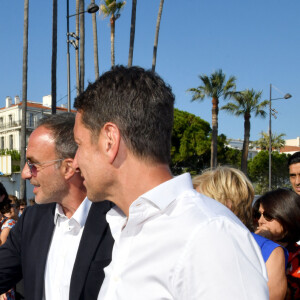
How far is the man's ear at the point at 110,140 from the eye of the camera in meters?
1.48

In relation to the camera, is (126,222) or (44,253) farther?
(44,253)

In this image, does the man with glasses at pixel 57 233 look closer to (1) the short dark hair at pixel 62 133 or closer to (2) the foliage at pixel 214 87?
(1) the short dark hair at pixel 62 133

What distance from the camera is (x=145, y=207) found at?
139cm

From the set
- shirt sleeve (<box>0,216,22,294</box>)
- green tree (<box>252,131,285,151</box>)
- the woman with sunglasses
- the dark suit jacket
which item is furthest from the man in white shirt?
green tree (<box>252,131,285,151</box>)

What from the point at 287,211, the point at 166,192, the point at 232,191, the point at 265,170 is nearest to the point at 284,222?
the point at 287,211

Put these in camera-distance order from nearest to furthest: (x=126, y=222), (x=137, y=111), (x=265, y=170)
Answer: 1. (x=137, y=111)
2. (x=126, y=222)
3. (x=265, y=170)

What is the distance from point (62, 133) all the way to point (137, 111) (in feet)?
4.43

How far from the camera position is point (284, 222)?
3.27 m

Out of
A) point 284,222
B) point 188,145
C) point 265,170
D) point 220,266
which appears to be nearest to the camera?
point 220,266

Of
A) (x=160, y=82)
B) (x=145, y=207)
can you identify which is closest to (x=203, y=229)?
(x=145, y=207)

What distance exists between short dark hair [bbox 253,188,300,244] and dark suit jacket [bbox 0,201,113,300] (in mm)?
1551

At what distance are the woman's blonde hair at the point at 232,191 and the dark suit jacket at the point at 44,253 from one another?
94cm

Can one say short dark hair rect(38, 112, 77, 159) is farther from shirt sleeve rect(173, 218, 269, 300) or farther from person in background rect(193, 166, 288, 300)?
shirt sleeve rect(173, 218, 269, 300)

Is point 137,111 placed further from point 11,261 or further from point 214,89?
point 214,89
